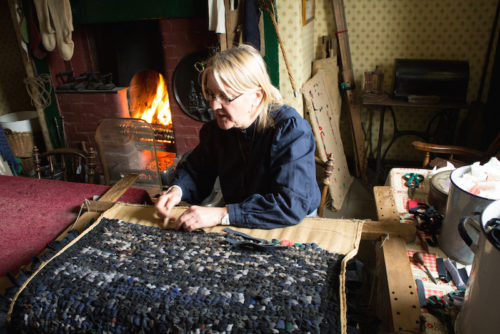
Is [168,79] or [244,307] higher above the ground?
[168,79]

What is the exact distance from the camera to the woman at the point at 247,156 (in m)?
1.13

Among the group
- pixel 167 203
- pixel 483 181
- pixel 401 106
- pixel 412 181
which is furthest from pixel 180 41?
pixel 483 181

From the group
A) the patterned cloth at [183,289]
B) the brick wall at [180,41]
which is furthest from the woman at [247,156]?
the brick wall at [180,41]

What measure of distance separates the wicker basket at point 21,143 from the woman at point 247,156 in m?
3.00

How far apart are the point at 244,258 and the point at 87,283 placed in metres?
0.39

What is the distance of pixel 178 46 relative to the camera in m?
3.12

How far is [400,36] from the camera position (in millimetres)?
3338

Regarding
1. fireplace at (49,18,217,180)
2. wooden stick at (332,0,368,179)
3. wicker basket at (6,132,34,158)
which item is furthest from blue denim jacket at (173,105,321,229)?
wicker basket at (6,132,34,158)

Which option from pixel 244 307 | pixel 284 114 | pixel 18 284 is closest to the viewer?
pixel 244 307

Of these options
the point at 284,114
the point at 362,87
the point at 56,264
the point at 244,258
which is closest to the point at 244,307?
the point at 244,258

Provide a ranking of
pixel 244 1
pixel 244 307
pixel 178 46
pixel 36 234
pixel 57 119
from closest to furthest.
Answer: pixel 244 307 → pixel 36 234 → pixel 244 1 → pixel 178 46 → pixel 57 119

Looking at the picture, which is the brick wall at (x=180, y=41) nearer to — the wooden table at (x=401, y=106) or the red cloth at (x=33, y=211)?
the wooden table at (x=401, y=106)

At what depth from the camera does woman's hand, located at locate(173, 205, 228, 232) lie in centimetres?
109

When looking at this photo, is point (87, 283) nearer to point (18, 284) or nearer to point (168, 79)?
point (18, 284)
